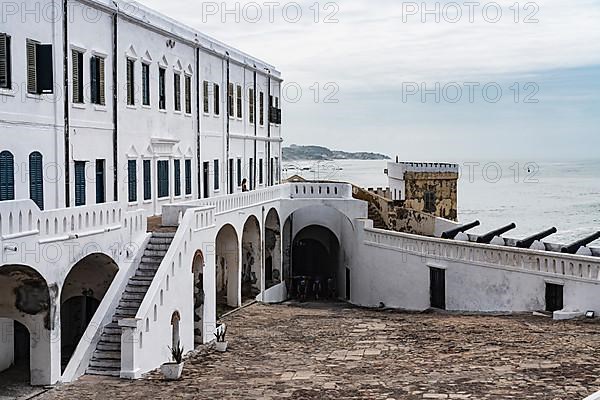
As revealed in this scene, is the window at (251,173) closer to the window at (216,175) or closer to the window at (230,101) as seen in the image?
the window at (230,101)

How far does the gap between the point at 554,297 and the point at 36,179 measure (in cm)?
1482

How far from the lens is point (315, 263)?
146 ft

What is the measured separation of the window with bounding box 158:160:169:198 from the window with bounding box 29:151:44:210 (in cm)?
801

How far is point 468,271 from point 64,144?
1403cm

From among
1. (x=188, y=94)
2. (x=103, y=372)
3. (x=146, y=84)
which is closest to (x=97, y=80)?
(x=146, y=84)

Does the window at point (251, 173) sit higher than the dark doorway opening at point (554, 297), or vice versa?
the window at point (251, 173)

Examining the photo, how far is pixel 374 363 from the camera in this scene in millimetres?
19109

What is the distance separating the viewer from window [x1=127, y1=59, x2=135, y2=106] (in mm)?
25578

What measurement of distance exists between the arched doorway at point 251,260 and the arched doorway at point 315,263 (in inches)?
248

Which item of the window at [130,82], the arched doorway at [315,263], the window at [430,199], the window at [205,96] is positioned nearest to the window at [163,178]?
the window at [130,82]

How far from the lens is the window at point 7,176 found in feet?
61.6

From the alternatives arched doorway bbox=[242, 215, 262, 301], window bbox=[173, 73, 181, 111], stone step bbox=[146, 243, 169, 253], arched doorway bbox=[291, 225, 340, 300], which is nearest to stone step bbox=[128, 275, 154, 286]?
stone step bbox=[146, 243, 169, 253]

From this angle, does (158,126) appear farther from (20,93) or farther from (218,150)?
(20,93)

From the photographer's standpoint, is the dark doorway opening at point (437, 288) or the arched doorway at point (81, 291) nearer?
the arched doorway at point (81, 291)
